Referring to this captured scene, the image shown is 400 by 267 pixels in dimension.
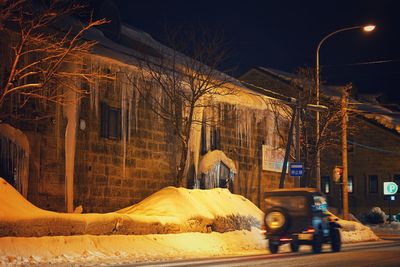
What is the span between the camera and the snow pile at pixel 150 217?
56.0 feet

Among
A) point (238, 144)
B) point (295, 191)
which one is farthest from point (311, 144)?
point (295, 191)

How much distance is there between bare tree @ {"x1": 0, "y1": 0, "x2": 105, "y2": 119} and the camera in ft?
61.2

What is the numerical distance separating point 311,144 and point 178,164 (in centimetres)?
1142

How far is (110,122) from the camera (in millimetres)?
24344

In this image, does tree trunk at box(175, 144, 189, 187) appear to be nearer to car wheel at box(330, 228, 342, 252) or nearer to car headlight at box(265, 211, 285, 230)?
car headlight at box(265, 211, 285, 230)

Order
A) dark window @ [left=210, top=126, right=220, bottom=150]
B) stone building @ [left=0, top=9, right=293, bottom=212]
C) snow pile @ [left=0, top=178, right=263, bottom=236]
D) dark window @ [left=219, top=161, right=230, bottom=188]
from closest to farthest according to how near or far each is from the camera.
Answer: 1. snow pile @ [left=0, top=178, right=263, bottom=236]
2. stone building @ [left=0, top=9, right=293, bottom=212]
3. dark window @ [left=210, top=126, right=220, bottom=150]
4. dark window @ [left=219, top=161, right=230, bottom=188]

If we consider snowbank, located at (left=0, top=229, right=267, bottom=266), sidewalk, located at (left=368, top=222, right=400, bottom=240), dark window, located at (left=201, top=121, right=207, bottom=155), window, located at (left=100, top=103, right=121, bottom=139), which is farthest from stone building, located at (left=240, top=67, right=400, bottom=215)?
snowbank, located at (left=0, top=229, right=267, bottom=266)

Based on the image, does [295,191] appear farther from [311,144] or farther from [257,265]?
[311,144]

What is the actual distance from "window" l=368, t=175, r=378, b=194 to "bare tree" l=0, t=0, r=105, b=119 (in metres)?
40.1

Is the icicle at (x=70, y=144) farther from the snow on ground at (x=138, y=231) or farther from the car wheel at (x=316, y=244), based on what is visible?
the car wheel at (x=316, y=244)

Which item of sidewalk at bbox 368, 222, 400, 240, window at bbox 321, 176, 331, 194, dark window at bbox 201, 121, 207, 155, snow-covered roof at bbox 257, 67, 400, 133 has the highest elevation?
snow-covered roof at bbox 257, 67, 400, 133

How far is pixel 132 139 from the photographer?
25.3 metres

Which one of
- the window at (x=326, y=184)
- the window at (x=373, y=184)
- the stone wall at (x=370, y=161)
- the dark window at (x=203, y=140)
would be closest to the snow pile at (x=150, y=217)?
the dark window at (x=203, y=140)

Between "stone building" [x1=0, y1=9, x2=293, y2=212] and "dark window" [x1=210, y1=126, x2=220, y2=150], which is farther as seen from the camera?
"dark window" [x1=210, y1=126, x2=220, y2=150]
